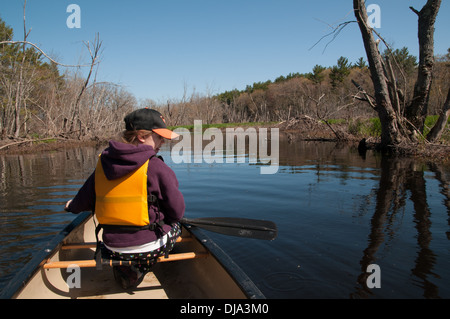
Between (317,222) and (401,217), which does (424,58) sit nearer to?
(401,217)

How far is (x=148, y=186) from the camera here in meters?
2.40

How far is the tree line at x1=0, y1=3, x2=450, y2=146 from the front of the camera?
58.1 ft

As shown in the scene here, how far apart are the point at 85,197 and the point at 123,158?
1.92 feet

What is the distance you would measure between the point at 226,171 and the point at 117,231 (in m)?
7.58

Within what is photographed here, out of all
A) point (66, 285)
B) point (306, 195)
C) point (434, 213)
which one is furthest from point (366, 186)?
point (66, 285)

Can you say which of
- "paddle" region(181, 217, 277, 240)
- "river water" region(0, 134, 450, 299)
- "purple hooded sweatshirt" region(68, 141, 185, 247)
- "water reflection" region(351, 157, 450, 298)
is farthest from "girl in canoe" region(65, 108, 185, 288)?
"water reflection" region(351, 157, 450, 298)

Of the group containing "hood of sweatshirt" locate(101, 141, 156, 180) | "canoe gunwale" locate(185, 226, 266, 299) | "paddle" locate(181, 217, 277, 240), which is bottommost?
"canoe gunwale" locate(185, 226, 266, 299)

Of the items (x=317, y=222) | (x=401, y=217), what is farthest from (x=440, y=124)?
Result: (x=317, y=222)

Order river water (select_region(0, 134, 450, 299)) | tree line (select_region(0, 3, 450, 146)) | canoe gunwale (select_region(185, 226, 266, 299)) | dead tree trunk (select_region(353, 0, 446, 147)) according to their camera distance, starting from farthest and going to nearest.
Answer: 1. tree line (select_region(0, 3, 450, 146))
2. dead tree trunk (select_region(353, 0, 446, 147))
3. river water (select_region(0, 134, 450, 299))
4. canoe gunwale (select_region(185, 226, 266, 299))

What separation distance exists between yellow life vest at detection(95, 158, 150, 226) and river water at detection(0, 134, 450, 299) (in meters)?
1.44

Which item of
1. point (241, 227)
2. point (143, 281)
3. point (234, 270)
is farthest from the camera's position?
point (241, 227)

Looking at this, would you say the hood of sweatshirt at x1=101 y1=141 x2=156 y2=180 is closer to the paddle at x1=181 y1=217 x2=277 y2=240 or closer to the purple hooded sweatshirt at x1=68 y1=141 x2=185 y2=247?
the purple hooded sweatshirt at x1=68 y1=141 x2=185 y2=247
